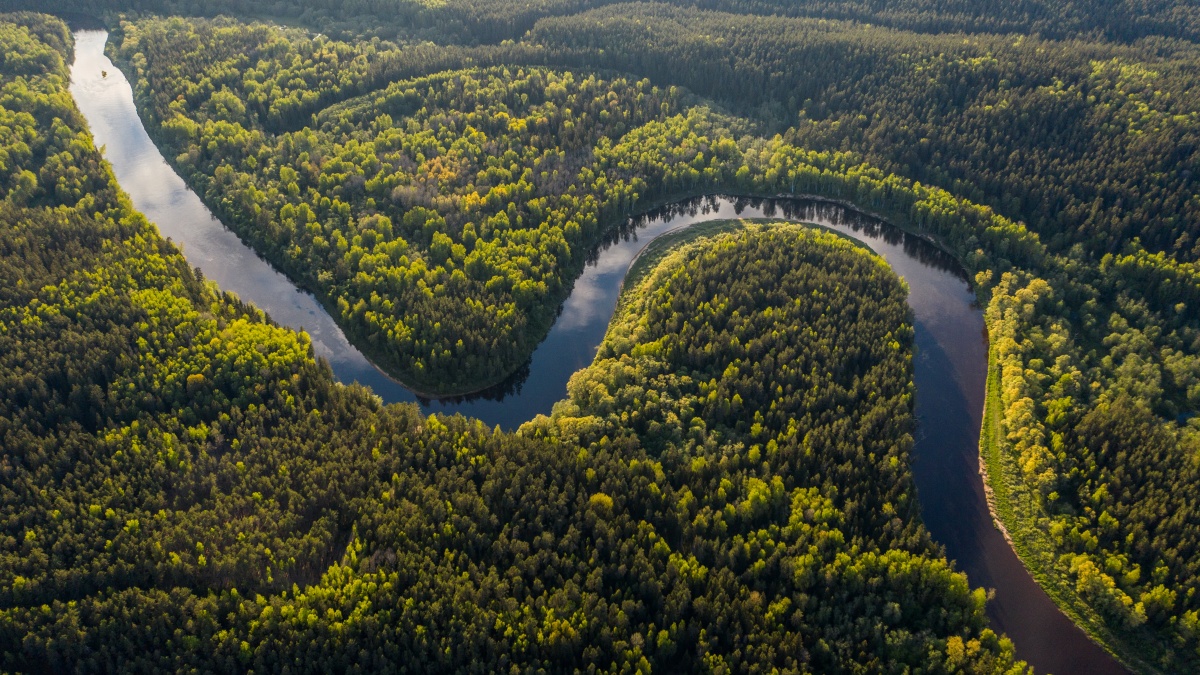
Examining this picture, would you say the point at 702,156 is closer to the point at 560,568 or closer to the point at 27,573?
the point at 560,568

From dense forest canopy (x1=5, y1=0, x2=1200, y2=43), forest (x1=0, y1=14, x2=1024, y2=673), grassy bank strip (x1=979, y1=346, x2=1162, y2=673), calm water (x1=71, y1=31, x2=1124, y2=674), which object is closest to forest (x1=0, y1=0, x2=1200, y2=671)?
grassy bank strip (x1=979, y1=346, x2=1162, y2=673)

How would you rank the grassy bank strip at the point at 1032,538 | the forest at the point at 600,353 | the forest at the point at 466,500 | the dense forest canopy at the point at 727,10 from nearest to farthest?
the forest at the point at 466,500, the forest at the point at 600,353, the grassy bank strip at the point at 1032,538, the dense forest canopy at the point at 727,10

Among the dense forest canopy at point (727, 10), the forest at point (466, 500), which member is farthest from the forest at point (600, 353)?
the dense forest canopy at point (727, 10)

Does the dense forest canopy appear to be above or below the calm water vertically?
above

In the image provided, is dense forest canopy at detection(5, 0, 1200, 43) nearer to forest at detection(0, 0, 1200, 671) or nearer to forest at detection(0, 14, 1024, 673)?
forest at detection(0, 0, 1200, 671)

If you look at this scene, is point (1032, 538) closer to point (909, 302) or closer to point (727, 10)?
point (909, 302)

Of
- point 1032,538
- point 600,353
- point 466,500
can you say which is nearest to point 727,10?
point 600,353

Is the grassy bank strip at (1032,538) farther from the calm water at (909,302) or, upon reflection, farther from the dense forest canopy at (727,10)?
the dense forest canopy at (727,10)

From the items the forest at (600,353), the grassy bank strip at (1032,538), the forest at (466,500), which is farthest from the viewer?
the grassy bank strip at (1032,538)
